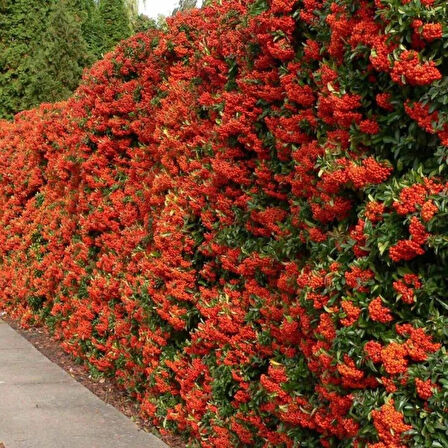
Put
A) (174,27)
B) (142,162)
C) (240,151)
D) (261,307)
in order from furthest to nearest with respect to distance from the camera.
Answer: (142,162) < (174,27) < (240,151) < (261,307)

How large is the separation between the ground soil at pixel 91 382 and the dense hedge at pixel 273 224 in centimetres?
15

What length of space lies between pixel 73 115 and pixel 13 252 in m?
2.96

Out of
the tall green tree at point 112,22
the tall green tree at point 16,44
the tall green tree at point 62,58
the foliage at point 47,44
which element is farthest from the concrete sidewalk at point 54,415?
the tall green tree at point 112,22

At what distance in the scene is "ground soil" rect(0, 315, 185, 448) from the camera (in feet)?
17.4

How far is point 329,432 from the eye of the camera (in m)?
3.04

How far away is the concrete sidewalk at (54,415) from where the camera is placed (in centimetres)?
475

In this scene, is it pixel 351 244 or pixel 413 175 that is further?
pixel 351 244

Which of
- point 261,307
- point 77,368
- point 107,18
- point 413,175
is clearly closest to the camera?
point 413,175

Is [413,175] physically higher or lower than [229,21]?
lower

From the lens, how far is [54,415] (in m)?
5.27

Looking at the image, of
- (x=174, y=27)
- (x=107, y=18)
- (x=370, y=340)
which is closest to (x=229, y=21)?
(x=174, y=27)

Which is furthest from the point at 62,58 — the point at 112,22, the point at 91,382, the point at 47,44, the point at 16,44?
the point at 91,382

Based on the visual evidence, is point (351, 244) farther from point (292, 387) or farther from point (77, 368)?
point (77, 368)

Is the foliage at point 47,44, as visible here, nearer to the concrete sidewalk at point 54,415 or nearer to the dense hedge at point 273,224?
the dense hedge at point 273,224
